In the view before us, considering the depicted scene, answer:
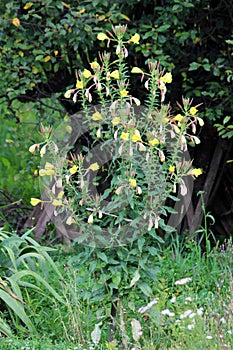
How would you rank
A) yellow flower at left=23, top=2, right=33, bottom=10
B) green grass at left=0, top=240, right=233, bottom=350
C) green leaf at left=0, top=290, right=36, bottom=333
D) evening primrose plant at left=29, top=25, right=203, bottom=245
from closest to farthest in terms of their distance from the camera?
green grass at left=0, top=240, right=233, bottom=350 → evening primrose plant at left=29, top=25, right=203, bottom=245 → green leaf at left=0, top=290, right=36, bottom=333 → yellow flower at left=23, top=2, right=33, bottom=10

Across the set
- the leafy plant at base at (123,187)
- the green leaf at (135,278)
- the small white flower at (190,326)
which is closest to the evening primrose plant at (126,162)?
the leafy plant at base at (123,187)

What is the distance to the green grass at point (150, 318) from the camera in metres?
3.53

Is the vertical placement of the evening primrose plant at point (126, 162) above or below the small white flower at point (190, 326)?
above

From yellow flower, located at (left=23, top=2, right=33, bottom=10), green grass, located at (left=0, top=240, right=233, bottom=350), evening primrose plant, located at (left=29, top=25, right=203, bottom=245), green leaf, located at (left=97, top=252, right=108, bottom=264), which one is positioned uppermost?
yellow flower, located at (left=23, top=2, right=33, bottom=10)

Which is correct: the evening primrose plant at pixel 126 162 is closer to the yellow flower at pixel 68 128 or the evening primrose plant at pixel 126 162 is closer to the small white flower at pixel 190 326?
the small white flower at pixel 190 326

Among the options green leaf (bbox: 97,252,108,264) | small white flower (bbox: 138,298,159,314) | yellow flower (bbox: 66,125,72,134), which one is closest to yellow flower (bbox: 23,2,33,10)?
yellow flower (bbox: 66,125,72,134)

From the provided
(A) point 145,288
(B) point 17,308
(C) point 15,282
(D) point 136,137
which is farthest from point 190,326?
(C) point 15,282

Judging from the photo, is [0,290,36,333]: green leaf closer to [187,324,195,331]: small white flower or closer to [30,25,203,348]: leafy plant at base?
[30,25,203,348]: leafy plant at base

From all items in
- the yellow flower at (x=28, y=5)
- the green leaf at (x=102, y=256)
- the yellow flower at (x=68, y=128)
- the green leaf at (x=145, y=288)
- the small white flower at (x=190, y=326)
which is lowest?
the green leaf at (x=145, y=288)

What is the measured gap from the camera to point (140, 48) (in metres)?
5.17

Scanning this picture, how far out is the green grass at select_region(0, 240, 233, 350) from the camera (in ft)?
11.6

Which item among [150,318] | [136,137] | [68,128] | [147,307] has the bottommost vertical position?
[150,318]

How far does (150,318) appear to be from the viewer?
155 inches

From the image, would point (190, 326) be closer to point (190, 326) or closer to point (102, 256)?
point (190, 326)
